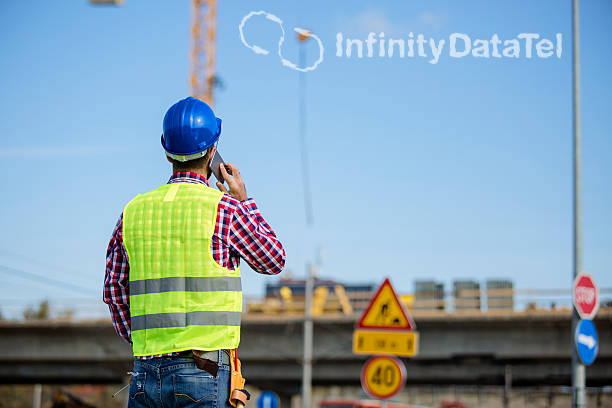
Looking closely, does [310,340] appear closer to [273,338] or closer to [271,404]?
[273,338]

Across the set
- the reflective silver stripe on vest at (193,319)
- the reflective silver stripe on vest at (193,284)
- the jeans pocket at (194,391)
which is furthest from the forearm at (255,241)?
the jeans pocket at (194,391)

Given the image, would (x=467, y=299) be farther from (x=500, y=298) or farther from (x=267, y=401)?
(x=267, y=401)

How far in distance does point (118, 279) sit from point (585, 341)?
8885 millimetres

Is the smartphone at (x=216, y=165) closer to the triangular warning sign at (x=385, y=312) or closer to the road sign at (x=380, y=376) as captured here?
the triangular warning sign at (x=385, y=312)

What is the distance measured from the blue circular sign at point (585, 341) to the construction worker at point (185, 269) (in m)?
8.29

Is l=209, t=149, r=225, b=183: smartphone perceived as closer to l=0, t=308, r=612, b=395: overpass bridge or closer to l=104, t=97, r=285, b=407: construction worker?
l=104, t=97, r=285, b=407: construction worker

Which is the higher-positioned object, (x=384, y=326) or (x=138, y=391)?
(x=138, y=391)

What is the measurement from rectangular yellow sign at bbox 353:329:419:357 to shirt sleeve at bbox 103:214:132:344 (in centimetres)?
802

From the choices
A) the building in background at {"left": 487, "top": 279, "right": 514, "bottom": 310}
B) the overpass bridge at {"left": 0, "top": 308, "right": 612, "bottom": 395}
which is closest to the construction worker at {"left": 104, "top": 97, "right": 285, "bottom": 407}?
the building in background at {"left": 487, "top": 279, "right": 514, "bottom": 310}

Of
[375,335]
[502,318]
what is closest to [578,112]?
[375,335]

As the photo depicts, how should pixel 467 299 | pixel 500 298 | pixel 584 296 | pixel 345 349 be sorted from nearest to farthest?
pixel 584 296 → pixel 500 298 → pixel 467 299 → pixel 345 349

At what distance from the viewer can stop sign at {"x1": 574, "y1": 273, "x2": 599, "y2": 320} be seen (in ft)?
35.4

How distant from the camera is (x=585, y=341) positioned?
425 inches

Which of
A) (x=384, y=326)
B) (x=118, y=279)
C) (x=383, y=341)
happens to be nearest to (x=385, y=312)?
(x=384, y=326)
